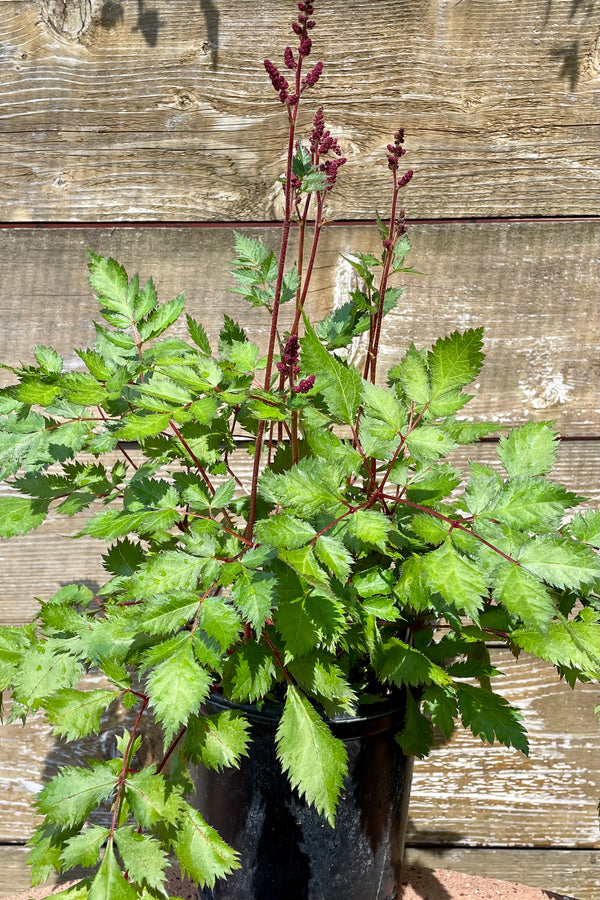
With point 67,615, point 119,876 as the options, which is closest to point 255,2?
point 67,615

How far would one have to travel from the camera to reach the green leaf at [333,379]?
84 cm

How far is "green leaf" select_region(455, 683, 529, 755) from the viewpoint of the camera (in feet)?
3.05

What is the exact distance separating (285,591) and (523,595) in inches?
9.7

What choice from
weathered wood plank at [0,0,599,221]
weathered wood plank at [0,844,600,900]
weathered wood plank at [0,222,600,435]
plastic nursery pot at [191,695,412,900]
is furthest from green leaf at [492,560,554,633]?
weathered wood plank at [0,844,600,900]

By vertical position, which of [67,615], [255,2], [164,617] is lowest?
[67,615]

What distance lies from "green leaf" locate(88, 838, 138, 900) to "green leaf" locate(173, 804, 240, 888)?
6 centimetres

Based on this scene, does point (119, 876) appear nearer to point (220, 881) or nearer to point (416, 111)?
point (220, 881)

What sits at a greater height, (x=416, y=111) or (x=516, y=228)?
(x=416, y=111)

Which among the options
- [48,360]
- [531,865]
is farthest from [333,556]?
[531,865]

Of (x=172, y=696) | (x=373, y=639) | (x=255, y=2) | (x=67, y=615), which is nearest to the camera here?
(x=172, y=696)

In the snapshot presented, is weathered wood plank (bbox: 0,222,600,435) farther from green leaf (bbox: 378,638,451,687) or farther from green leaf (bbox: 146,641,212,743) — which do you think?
green leaf (bbox: 146,641,212,743)

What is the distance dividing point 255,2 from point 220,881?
142cm

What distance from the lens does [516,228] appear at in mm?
1406

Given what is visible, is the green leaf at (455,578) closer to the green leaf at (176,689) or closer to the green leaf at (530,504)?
the green leaf at (530,504)
